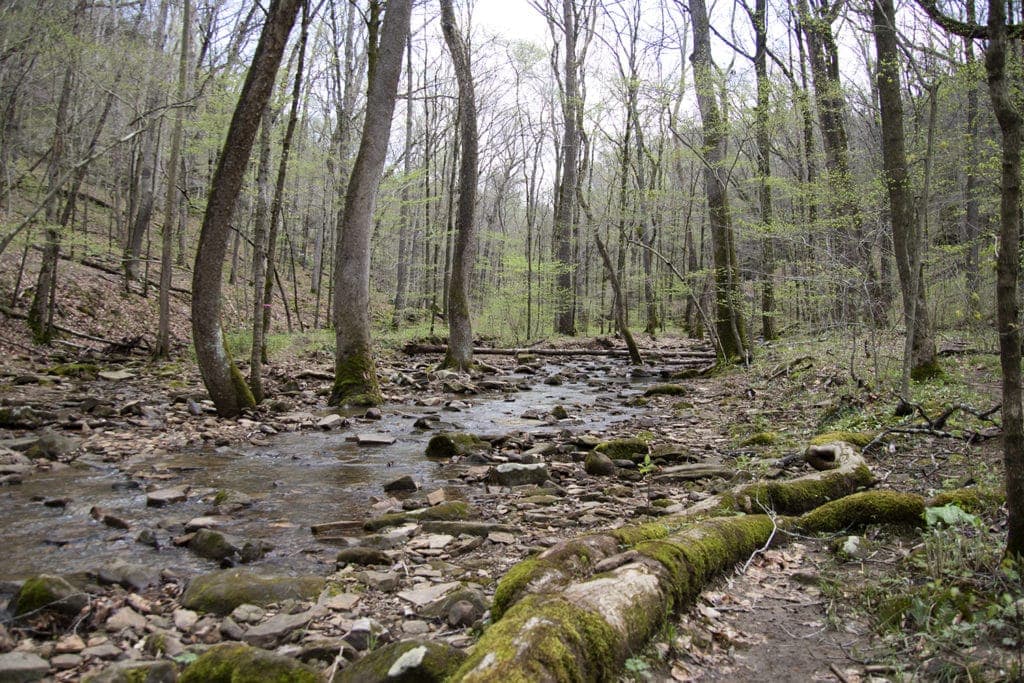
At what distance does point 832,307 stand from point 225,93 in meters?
15.7

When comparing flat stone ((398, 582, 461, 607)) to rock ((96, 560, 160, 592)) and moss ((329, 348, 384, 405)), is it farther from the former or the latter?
moss ((329, 348, 384, 405))

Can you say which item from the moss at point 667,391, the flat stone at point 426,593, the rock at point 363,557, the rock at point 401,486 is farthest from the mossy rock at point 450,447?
the moss at point 667,391

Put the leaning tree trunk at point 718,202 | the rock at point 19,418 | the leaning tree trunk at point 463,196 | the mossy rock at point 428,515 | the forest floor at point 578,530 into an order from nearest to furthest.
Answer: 1. the forest floor at point 578,530
2. the mossy rock at point 428,515
3. the rock at point 19,418
4. the leaning tree trunk at point 463,196
5. the leaning tree trunk at point 718,202

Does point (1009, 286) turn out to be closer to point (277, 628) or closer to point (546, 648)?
point (546, 648)

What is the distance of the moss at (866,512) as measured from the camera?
12.3 ft

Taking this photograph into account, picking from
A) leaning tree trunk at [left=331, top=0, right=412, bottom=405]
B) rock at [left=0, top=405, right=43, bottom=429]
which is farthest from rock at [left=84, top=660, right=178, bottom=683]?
leaning tree trunk at [left=331, top=0, right=412, bottom=405]

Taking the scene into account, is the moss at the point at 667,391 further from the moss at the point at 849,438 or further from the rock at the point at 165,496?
the rock at the point at 165,496

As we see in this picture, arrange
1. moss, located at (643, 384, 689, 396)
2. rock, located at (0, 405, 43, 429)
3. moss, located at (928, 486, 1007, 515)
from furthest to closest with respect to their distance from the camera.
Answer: moss, located at (643, 384, 689, 396)
rock, located at (0, 405, 43, 429)
moss, located at (928, 486, 1007, 515)

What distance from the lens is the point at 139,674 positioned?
228 centimetres

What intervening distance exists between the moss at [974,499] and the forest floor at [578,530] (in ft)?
0.10

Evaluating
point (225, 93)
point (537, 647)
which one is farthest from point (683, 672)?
point (225, 93)

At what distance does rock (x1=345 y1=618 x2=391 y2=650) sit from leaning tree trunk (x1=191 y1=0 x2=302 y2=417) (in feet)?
20.2

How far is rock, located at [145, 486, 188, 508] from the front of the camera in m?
4.67

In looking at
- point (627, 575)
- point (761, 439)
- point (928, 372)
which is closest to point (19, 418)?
point (627, 575)
